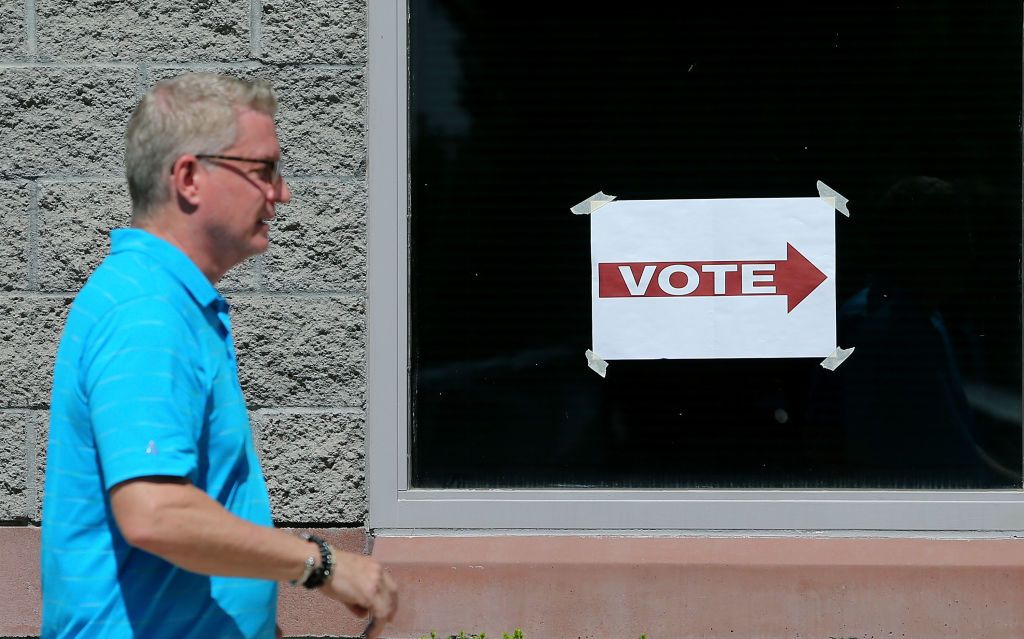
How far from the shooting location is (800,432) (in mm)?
4270

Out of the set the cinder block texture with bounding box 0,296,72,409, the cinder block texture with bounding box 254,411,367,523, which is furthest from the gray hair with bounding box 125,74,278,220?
the cinder block texture with bounding box 0,296,72,409

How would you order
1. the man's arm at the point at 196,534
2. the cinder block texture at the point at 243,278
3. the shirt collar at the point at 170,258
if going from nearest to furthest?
the man's arm at the point at 196,534 < the shirt collar at the point at 170,258 < the cinder block texture at the point at 243,278

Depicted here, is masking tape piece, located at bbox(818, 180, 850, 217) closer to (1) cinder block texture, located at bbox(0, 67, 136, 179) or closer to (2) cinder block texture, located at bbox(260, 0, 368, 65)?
(2) cinder block texture, located at bbox(260, 0, 368, 65)

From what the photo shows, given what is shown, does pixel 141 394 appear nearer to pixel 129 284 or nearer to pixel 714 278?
pixel 129 284

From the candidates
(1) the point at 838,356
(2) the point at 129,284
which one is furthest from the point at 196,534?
(1) the point at 838,356

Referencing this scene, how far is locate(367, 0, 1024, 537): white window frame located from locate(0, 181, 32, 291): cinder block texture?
4.13 ft

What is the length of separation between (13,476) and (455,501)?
163cm

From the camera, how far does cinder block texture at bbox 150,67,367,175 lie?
4.15 m

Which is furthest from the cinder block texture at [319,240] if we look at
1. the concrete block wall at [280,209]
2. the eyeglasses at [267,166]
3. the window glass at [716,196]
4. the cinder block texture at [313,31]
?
the eyeglasses at [267,166]

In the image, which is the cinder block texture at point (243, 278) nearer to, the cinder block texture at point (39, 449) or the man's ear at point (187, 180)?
the cinder block texture at point (39, 449)

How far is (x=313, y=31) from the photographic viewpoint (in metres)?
4.15

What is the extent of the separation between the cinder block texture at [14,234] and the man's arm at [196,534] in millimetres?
2686

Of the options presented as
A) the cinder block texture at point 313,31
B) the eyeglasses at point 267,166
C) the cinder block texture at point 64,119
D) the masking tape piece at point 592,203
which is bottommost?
the eyeglasses at point 267,166

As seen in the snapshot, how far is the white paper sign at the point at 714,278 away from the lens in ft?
13.9
